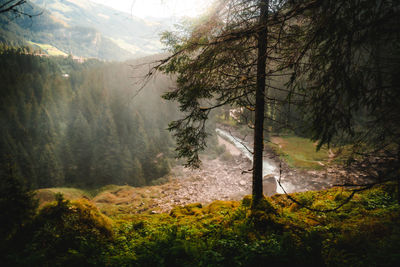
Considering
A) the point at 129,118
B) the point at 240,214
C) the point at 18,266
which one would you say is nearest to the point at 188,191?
the point at 240,214

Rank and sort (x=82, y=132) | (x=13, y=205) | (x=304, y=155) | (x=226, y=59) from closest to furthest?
1. (x=13, y=205)
2. (x=226, y=59)
3. (x=304, y=155)
4. (x=82, y=132)

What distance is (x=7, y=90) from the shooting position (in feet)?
122

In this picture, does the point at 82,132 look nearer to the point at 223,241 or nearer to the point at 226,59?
the point at 226,59

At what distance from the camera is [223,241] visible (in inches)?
133

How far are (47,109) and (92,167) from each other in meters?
17.1

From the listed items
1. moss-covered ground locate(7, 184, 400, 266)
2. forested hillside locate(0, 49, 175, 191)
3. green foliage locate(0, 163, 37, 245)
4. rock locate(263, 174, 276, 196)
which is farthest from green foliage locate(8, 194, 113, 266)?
forested hillside locate(0, 49, 175, 191)

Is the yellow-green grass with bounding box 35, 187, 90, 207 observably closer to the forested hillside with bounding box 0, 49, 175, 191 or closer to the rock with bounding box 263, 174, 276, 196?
the forested hillside with bounding box 0, 49, 175, 191

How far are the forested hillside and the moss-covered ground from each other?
2458 cm

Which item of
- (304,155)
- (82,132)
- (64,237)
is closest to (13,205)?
(64,237)

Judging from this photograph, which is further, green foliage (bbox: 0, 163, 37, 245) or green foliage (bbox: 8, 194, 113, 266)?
green foliage (bbox: 0, 163, 37, 245)

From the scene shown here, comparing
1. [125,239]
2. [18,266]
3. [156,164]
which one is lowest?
[156,164]

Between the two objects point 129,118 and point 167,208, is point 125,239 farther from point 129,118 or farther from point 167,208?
point 129,118

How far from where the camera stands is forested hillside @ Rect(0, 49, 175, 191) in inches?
1067

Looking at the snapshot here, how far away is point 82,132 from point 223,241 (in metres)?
37.4
